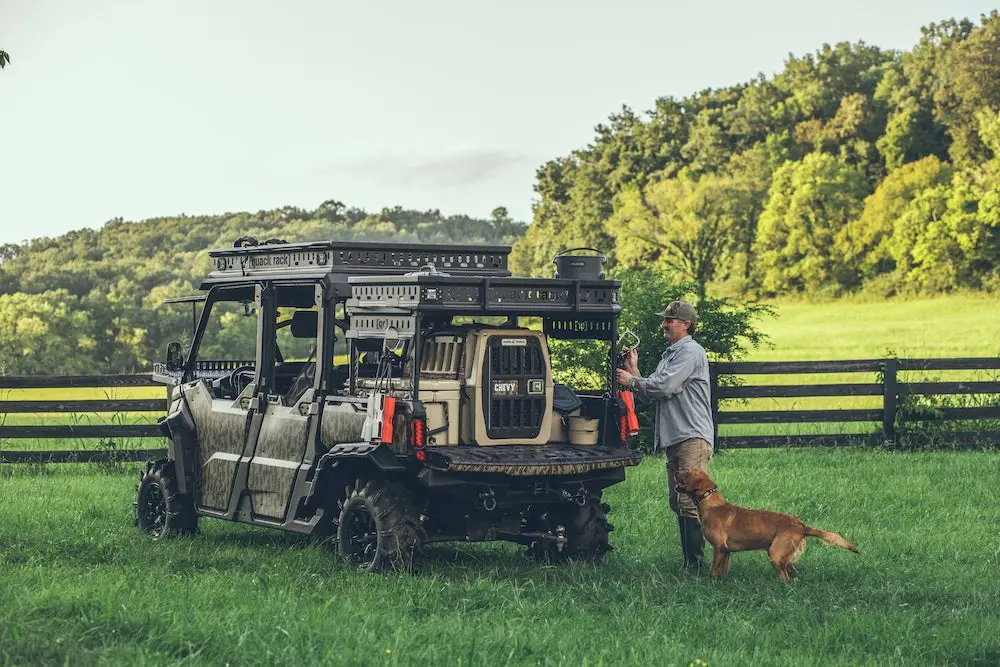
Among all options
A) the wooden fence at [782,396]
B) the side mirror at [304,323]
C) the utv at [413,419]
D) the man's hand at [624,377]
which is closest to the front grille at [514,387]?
the utv at [413,419]

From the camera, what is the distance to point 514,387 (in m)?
9.84

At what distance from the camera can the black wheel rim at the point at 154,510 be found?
11734 millimetres

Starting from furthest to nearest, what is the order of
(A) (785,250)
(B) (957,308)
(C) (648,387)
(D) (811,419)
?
(A) (785,250)
(B) (957,308)
(D) (811,419)
(C) (648,387)

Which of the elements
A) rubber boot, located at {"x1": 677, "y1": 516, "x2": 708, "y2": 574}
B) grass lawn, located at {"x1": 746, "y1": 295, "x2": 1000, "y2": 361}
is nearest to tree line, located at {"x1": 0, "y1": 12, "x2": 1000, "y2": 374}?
grass lawn, located at {"x1": 746, "y1": 295, "x2": 1000, "y2": 361}

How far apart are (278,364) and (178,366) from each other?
1044 millimetres

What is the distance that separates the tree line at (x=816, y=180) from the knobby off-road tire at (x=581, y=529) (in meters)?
42.0

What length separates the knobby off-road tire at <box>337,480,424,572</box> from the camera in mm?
9297

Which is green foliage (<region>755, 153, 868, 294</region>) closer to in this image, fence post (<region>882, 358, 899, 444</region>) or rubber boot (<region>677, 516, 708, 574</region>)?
fence post (<region>882, 358, 899, 444</region>)

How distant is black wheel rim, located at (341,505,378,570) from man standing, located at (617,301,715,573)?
2.09 metres

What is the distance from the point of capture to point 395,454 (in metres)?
9.33

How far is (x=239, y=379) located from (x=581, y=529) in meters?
3.40

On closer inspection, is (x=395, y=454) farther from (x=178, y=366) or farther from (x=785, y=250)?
(x=785, y=250)

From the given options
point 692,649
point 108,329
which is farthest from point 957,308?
point 692,649

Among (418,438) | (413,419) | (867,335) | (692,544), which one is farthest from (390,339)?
(867,335)
